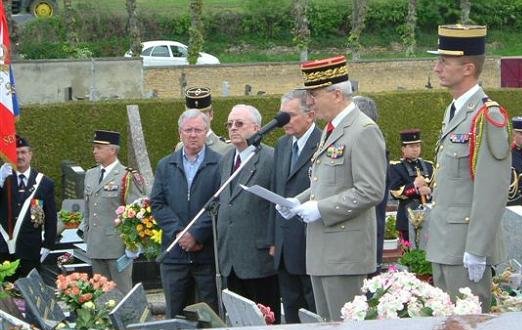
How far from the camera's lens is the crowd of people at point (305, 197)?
20.7ft

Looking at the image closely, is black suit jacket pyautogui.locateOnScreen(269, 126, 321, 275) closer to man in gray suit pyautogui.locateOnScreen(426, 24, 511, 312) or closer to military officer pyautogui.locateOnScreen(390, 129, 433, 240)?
man in gray suit pyautogui.locateOnScreen(426, 24, 511, 312)

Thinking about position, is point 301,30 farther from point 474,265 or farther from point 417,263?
point 474,265

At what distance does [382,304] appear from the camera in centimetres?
562

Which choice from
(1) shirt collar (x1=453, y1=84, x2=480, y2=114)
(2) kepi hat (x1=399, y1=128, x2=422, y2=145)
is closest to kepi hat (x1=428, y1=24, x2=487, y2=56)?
(1) shirt collar (x1=453, y1=84, x2=480, y2=114)

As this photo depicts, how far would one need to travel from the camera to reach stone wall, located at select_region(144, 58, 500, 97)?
1326 inches

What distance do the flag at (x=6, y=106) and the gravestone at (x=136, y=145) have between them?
21.9 ft

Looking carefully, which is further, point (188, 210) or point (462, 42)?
point (188, 210)

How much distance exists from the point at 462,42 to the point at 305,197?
53.9 inches

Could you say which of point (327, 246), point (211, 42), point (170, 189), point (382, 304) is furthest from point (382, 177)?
point (211, 42)

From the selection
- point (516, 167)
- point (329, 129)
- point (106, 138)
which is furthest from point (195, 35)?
point (329, 129)

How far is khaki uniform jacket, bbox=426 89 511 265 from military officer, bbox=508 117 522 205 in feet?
14.7

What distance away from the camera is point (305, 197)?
23.3 feet

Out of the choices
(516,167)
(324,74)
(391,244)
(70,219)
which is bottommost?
(391,244)

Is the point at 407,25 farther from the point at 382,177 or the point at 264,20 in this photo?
the point at 382,177
